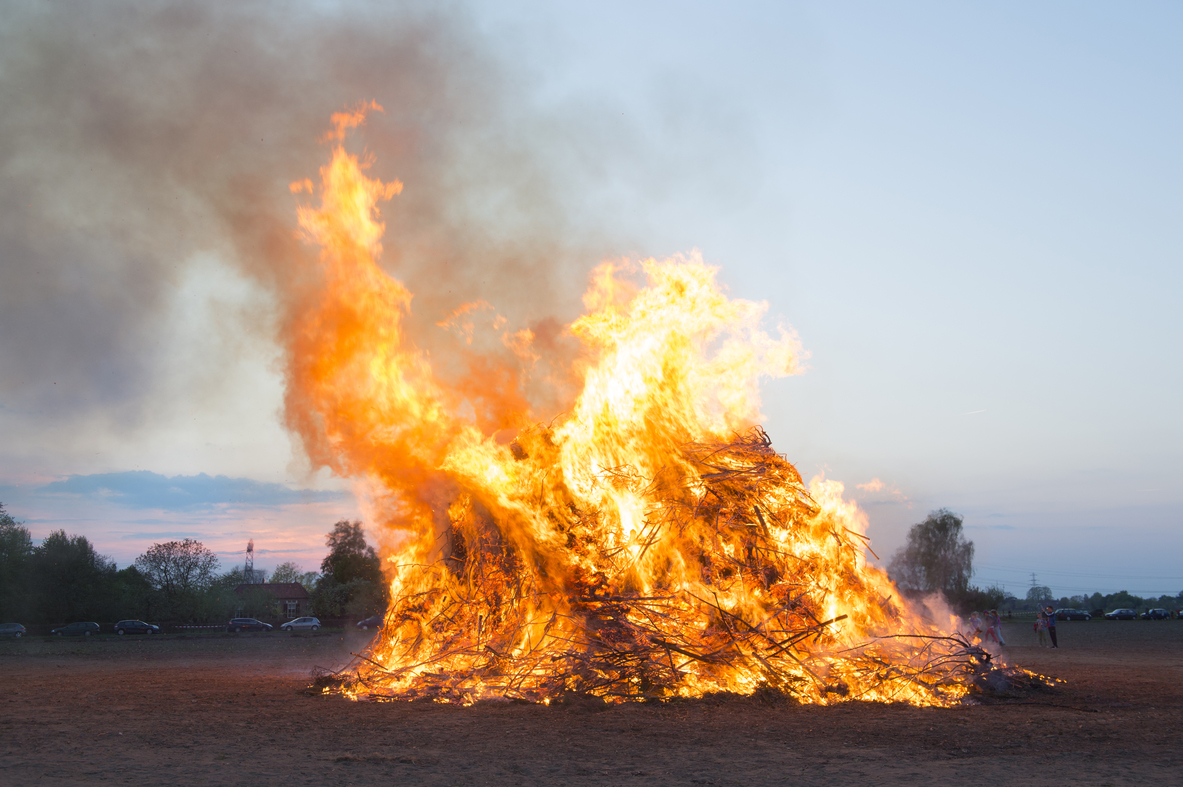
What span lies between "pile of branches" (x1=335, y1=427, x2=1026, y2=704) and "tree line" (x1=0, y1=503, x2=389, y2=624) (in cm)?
3098

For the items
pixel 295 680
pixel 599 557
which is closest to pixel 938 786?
pixel 599 557

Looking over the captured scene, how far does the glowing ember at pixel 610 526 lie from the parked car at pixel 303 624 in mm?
34692

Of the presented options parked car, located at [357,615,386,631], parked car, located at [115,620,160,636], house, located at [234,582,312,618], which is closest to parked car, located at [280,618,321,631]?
parked car, located at [357,615,386,631]

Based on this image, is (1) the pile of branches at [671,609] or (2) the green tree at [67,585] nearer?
(1) the pile of branches at [671,609]

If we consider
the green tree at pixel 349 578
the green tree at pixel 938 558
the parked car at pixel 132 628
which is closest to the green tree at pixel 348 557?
the green tree at pixel 349 578

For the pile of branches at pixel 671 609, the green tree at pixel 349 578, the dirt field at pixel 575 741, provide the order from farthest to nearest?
1. the green tree at pixel 349 578
2. the pile of branches at pixel 671 609
3. the dirt field at pixel 575 741

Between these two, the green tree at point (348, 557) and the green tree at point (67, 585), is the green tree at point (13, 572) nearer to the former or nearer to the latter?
the green tree at point (67, 585)

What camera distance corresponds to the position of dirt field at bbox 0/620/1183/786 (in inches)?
305

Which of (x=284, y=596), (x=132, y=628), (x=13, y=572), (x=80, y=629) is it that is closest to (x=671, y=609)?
(x=132, y=628)

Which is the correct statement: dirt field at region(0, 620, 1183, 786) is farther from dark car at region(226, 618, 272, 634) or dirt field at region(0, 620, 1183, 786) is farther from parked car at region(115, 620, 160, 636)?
dark car at region(226, 618, 272, 634)

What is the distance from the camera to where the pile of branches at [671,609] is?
12.4m

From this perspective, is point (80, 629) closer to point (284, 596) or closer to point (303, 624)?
point (303, 624)

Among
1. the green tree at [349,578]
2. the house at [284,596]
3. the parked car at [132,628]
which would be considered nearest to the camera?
the parked car at [132,628]

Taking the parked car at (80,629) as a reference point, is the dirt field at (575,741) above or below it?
above
